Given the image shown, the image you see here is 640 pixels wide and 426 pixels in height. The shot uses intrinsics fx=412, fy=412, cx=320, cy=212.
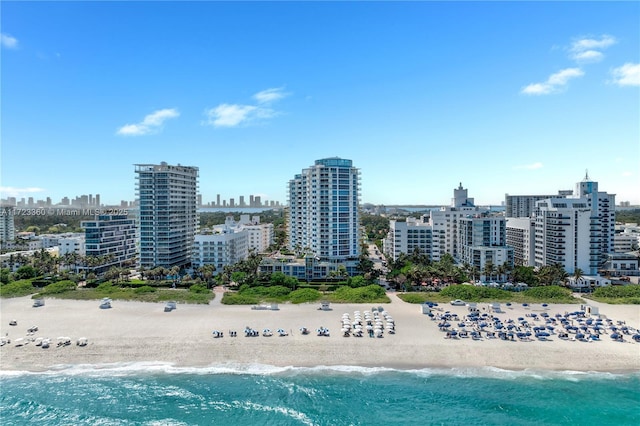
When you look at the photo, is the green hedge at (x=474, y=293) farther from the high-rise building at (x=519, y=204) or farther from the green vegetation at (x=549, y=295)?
the high-rise building at (x=519, y=204)

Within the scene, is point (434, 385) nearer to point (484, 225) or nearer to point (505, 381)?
point (505, 381)

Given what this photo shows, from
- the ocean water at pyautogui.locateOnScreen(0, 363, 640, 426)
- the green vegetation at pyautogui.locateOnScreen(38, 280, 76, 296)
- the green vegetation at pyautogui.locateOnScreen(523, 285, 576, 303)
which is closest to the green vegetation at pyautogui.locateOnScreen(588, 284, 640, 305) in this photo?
the green vegetation at pyautogui.locateOnScreen(523, 285, 576, 303)

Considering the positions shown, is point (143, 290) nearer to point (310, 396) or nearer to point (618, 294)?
point (310, 396)

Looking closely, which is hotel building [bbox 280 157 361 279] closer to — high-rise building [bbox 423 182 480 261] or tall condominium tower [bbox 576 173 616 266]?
high-rise building [bbox 423 182 480 261]

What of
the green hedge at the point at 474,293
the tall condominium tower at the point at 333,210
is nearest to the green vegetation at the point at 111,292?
the tall condominium tower at the point at 333,210

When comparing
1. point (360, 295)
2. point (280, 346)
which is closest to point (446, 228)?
point (360, 295)

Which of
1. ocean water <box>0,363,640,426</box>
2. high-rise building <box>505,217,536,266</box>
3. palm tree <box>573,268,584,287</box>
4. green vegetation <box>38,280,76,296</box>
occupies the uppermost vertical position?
high-rise building <box>505,217,536,266</box>

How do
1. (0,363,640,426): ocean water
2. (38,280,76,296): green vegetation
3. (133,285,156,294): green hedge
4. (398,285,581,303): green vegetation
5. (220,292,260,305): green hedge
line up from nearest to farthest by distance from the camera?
1. (0,363,640,426): ocean water
2. (220,292,260,305): green hedge
3. (398,285,581,303): green vegetation
4. (38,280,76,296): green vegetation
5. (133,285,156,294): green hedge
